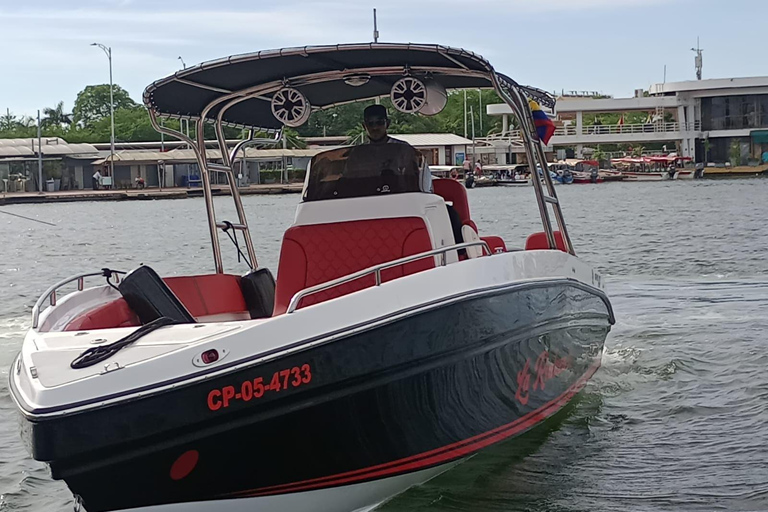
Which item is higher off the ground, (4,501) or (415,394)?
(415,394)

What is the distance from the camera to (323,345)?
5367mm

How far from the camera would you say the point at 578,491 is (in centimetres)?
719

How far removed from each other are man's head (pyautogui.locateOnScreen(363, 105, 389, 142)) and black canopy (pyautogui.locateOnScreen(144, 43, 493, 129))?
1.25ft

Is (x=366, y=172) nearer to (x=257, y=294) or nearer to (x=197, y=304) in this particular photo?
(x=197, y=304)

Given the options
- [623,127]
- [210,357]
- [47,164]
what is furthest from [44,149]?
[210,357]

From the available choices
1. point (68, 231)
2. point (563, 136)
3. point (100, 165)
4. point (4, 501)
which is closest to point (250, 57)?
point (4, 501)

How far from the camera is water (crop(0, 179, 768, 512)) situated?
23.4 feet

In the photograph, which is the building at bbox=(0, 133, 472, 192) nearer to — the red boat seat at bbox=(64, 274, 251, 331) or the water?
the water

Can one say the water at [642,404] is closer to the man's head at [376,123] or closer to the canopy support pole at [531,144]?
the canopy support pole at [531,144]

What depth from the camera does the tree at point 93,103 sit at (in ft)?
397

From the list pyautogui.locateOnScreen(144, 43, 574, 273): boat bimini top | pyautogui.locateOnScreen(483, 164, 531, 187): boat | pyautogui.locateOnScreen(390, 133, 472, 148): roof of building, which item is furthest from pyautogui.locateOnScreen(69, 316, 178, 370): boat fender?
pyautogui.locateOnScreen(483, 164, 531, 187): boat

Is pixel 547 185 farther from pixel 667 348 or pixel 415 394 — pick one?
Answer: pixel 667 348

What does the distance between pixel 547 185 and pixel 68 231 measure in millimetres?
34506

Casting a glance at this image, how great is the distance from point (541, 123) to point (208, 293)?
8.88 feet
